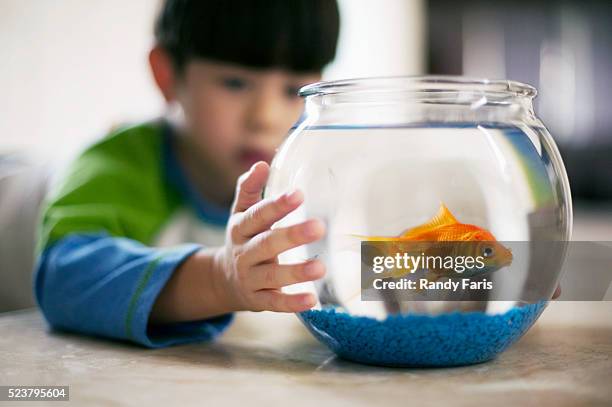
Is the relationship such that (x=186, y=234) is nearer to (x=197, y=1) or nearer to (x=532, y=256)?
(x=197, y=1)

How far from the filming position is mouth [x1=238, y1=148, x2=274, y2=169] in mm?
1264

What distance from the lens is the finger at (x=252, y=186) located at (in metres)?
0.63

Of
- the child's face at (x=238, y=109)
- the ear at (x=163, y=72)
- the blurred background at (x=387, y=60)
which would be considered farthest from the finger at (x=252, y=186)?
the blurred background at (x=387, y=60)

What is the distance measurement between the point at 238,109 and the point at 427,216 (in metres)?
0.78

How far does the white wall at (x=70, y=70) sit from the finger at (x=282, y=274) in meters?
1.65

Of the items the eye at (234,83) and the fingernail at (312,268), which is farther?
the eye at (234,83)

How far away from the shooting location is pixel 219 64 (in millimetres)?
1258

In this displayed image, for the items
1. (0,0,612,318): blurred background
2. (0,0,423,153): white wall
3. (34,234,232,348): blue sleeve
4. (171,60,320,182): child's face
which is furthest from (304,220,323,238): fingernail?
(0,0,423,153): white wall

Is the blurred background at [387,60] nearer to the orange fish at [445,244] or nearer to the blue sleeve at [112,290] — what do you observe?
the blue sleeve at [112,290]

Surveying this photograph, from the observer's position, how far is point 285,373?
58 cm

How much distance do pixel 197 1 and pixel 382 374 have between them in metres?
0.87

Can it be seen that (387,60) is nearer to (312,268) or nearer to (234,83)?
(234,83)

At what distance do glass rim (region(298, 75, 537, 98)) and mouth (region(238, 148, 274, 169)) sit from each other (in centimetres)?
68

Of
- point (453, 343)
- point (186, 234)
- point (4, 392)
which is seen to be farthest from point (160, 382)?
point (186, 234)
